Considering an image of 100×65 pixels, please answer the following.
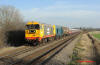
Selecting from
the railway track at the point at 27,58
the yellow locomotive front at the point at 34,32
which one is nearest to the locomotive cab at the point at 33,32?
the yellow locomotive front at the point at 34,32

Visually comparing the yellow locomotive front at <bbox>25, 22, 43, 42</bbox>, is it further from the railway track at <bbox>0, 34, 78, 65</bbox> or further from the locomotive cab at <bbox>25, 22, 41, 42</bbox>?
the railway track at <bbox>0, 34, 78, 65</bbox>

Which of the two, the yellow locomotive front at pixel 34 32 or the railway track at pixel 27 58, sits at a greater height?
the yellow locomotive front at pixel 34 32

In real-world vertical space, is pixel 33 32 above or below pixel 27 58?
above

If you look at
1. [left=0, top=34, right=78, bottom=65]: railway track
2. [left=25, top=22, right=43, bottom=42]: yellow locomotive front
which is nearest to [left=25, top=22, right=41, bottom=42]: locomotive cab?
[left=25, top=22, right=43, bottom=42]: yellow locomotive front

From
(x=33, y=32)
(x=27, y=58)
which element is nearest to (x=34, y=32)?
(x=33, y=32)

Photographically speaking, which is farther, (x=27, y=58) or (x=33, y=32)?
(x=33, y=32)

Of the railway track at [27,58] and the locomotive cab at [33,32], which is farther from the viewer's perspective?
the locomotive cab at [33,32]

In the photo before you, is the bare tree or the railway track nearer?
the railway track

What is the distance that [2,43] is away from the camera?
57.7ft

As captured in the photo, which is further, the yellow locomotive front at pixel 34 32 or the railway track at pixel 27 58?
the yellow locomotive front at pixel 34 32

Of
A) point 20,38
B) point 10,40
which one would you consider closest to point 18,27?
point 20,38

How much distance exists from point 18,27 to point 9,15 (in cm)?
263

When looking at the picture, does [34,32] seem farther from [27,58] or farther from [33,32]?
[27,58]

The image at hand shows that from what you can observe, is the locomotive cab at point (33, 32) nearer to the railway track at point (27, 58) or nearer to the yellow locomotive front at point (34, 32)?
the yellow locomotive front at point (34, 32)
